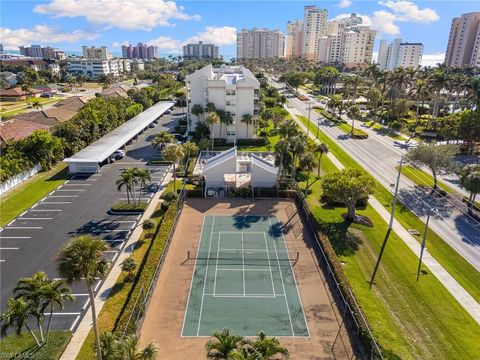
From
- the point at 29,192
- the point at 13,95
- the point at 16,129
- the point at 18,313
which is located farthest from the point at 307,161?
the point at 13,95

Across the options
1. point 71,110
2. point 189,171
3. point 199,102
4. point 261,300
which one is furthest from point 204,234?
point 71,110

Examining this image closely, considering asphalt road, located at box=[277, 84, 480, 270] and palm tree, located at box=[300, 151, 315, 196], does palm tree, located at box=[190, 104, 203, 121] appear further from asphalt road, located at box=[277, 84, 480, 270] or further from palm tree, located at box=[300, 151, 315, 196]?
palm tree, located at box=[300, 151, 315, 196]

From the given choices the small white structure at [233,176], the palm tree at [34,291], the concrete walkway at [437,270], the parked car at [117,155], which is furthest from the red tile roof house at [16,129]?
the concrete walkway at [437,270]

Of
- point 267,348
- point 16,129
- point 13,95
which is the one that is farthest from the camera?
point 13,95

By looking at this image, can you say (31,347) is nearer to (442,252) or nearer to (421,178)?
(442,252)

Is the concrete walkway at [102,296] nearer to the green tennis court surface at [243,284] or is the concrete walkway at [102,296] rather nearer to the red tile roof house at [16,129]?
the green tennis court surface at [243,284]

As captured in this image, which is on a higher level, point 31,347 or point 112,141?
point 112,141

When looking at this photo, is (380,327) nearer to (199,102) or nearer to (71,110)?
(199,102)
